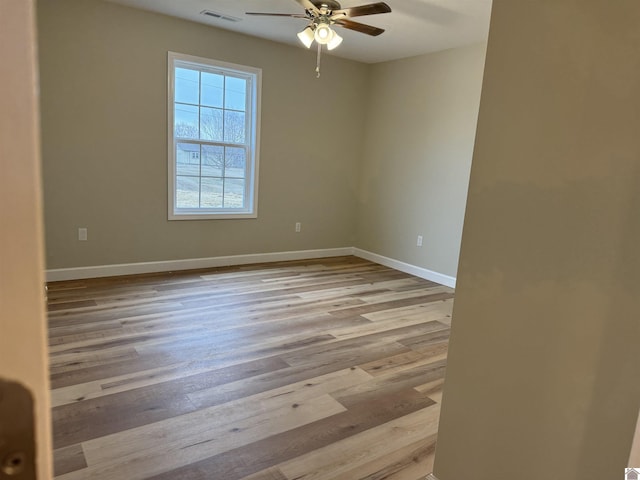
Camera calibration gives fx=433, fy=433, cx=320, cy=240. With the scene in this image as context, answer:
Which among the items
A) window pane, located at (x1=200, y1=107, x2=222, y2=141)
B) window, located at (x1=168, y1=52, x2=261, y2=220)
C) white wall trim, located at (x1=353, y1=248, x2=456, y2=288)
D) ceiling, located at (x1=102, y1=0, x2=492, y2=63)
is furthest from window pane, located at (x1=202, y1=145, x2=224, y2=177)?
white wall trim, located at (x1=353, y1=248, x2=456, y2=288)

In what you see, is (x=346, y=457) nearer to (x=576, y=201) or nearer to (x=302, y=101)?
(x=576, y=201)

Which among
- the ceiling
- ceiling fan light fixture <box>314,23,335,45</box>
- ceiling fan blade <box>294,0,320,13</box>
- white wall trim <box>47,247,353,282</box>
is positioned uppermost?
the ceiling

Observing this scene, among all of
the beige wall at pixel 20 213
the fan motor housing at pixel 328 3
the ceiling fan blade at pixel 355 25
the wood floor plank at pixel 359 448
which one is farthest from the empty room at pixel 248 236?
the beige wall at pixel 20 213

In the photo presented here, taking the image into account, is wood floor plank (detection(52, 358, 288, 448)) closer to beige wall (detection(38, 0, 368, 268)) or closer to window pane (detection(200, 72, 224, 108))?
beige wall (detection(38, 0, 368, 268))

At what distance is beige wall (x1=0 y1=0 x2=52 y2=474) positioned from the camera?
1.04 feet

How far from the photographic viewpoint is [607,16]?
3.77ft

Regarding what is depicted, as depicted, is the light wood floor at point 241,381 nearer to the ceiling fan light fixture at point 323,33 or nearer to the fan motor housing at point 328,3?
the ceiling fan light fixture at point 323,33

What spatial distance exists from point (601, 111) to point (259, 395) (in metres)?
2.00

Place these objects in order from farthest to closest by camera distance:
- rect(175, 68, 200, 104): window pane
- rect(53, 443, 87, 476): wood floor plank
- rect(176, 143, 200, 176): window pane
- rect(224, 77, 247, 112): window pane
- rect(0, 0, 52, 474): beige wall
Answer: rect(224, 77, 247, 112): window pane
rect(176, 143, 200, 176): window pane
rect(175, 68, 200, 104): window pane
rect(53, 443, 87, 476): wood floor plank
rect(0, 0, 52, 474): beige wall

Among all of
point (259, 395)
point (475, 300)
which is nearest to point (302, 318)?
point (259, 395)

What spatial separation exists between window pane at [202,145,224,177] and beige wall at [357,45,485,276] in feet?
6.58

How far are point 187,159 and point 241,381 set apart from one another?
2938 millimetres

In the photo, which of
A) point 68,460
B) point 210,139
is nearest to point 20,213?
point 68,460

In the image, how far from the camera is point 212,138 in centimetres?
482
